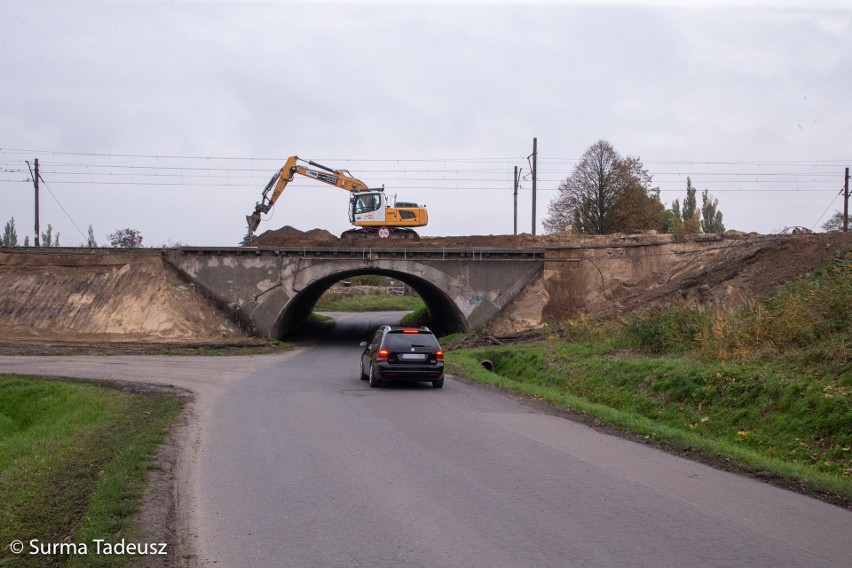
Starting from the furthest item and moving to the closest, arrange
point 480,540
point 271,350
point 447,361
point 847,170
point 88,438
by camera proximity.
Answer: point 847,170 < point 271,350 < point 447,361 < point 88,438 < point 480,540

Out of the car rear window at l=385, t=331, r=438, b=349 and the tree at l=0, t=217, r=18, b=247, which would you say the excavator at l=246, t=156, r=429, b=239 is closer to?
the car rear window at l=385, t=331, r=438, b=349

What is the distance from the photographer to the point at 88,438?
11.7 meters

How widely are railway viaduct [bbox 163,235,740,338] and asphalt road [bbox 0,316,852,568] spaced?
21.7m

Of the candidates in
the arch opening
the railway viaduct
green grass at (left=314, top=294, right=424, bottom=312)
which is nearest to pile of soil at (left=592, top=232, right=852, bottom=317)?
the railway viaduct

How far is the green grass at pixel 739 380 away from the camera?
410 inches

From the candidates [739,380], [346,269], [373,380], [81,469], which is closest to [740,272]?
[739,380]

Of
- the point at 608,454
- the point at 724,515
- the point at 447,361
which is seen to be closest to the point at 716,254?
the point at 447,361

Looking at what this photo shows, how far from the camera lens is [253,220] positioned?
126 ft

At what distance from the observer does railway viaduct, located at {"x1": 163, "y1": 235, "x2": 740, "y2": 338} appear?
35.2 m

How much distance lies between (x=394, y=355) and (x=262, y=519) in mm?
11321

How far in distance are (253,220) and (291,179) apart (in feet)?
10.0

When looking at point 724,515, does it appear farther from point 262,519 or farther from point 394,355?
point 394,355

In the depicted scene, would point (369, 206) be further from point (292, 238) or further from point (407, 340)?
point (407, 340)

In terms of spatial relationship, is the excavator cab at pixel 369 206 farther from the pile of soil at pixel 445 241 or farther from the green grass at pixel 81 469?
the green grass at pixel 81 469
